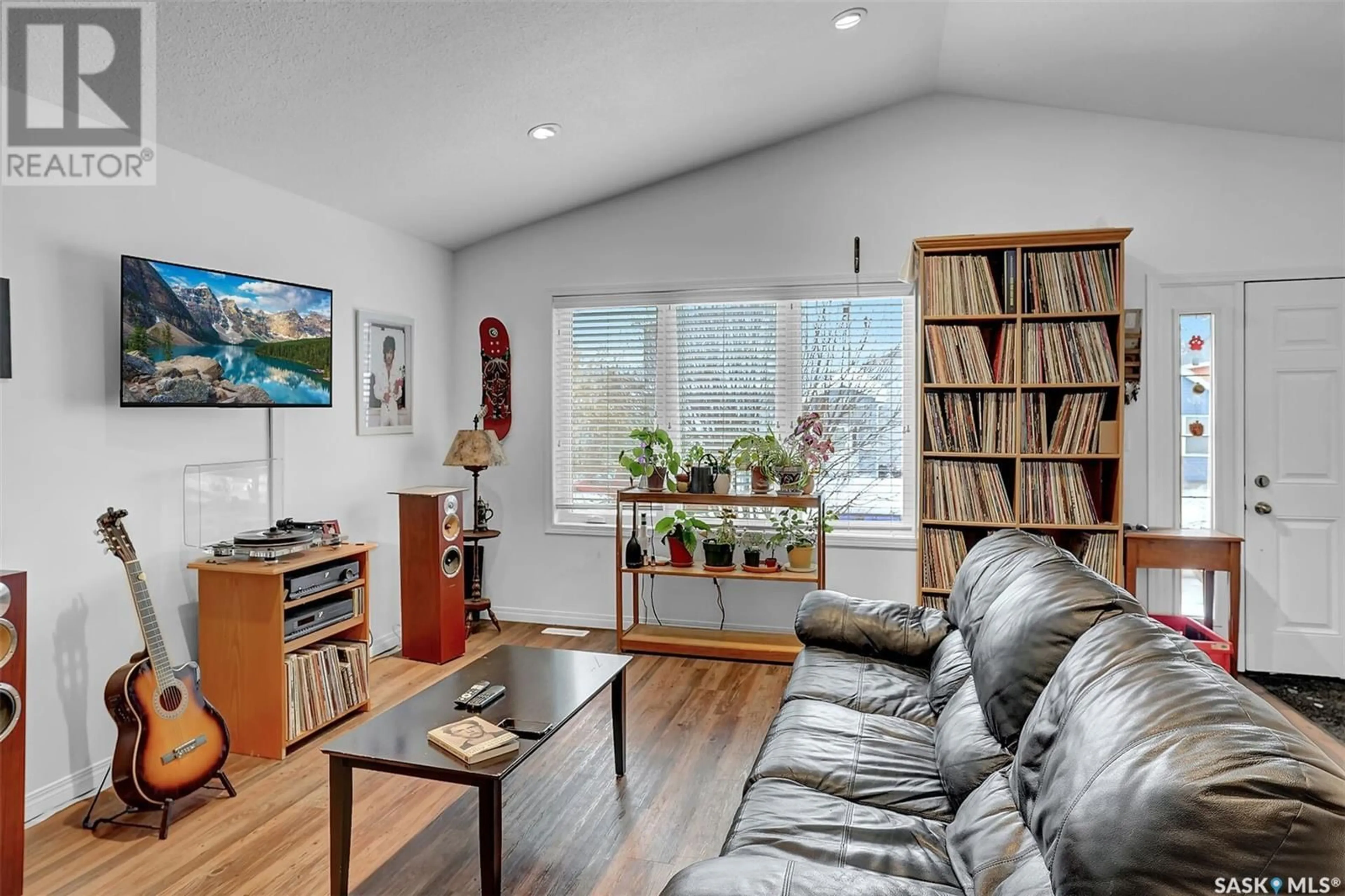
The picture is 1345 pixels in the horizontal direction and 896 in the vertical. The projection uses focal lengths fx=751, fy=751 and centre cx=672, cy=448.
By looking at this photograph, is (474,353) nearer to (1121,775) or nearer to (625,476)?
(625,476)

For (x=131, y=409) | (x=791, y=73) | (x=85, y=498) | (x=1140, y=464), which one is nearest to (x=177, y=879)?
(x=85, y=498)

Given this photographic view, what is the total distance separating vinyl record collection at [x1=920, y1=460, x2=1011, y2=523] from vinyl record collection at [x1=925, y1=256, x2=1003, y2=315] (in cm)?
74

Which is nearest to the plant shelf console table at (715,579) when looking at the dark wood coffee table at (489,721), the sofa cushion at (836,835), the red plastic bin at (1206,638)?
the dark wood coffee table at (489,721)

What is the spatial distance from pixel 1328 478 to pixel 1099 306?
5.04 ft

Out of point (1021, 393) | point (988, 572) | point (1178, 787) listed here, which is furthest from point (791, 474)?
point (1178, 787)

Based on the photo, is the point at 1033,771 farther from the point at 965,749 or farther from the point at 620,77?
the point at 620,77

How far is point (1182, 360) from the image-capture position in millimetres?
3891

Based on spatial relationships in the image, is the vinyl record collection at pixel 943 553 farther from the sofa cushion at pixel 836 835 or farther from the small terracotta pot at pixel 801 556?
the sofa cushion at pixel 836 835

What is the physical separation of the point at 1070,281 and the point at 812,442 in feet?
4.86

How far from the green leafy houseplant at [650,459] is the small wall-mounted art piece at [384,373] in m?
1.32

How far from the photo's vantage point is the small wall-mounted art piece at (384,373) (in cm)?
405

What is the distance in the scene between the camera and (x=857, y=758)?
1949mm

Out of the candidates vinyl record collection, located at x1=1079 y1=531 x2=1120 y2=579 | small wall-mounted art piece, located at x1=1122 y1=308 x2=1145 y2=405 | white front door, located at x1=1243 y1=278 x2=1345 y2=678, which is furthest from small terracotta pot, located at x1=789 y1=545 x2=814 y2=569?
white front door, located at x1=1243 y1=278 x2=1345 y2=678

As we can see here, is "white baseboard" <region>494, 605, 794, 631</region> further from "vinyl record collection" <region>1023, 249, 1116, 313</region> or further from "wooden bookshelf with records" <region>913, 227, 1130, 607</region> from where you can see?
"vinyl record collection" <region>1023, 249, 1116, 313</region>
